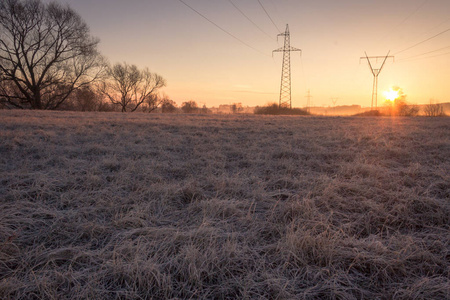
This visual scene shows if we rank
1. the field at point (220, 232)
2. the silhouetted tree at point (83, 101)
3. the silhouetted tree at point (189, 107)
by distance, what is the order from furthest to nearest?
the silhouetted tree at point (189, 107), the silhouetted tree at point (83, 101), the field at point (220, 232)

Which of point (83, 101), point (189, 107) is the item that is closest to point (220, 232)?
point (83, 101)

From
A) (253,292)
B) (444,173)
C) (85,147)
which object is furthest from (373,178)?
(85,147)

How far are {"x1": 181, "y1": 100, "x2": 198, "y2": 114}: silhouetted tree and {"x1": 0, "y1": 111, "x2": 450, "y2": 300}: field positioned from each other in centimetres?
4969

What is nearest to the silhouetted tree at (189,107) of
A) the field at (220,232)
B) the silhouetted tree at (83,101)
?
the silhouetted tree at (83,101)

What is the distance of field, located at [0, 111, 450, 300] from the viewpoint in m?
1.48

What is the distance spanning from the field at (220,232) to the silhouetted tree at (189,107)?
49.7 meters

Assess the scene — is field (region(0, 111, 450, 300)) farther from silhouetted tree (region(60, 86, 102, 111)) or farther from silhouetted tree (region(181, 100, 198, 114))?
silhouetted tree (region(181, 100, 198, 114))

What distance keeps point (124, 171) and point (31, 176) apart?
126 centimetres

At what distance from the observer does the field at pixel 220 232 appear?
148 centimetres

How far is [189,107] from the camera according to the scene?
5375cm

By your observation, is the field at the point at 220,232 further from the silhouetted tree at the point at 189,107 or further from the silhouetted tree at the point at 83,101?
the silhouetted tree at the point at 189,107

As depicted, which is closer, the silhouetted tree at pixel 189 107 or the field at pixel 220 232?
the field at pixel 220 232

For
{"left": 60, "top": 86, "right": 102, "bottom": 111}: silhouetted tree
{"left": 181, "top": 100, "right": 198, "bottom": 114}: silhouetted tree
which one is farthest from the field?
{"left": 181, "top": 100, "right": 198, "bottom": 114}: silhouetted tree

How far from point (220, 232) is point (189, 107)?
175 ft
